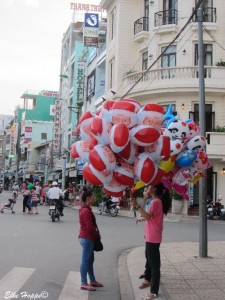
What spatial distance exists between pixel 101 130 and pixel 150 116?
808 mm

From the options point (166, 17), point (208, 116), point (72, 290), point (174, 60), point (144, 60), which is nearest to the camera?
point (72, 290)

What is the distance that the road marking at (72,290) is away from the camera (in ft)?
23.0

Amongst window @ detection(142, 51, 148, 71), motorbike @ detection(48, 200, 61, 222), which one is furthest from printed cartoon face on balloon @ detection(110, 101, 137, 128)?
window @ detection(142, 51, 148, 71)

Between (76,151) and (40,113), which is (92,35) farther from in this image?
(40,113)

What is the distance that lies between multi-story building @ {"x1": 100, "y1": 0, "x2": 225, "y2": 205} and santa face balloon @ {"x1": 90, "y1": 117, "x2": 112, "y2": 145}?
1864 centimetres

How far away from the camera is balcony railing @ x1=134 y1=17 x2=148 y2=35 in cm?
3091

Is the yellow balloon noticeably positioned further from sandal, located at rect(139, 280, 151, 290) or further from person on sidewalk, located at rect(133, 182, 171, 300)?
sandal, located at rect(139, 280, 151, 290)

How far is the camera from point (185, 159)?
780 centimetres

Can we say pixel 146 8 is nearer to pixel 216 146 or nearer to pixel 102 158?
pixel 216 146

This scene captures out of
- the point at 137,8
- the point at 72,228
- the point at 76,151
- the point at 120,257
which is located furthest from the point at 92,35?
the point at 76,151

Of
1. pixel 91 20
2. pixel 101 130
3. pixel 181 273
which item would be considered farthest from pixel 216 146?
pixel 101 130

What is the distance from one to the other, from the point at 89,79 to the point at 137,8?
12.0 metres

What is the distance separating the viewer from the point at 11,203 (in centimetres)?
2389

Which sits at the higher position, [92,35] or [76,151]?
[92,35]
